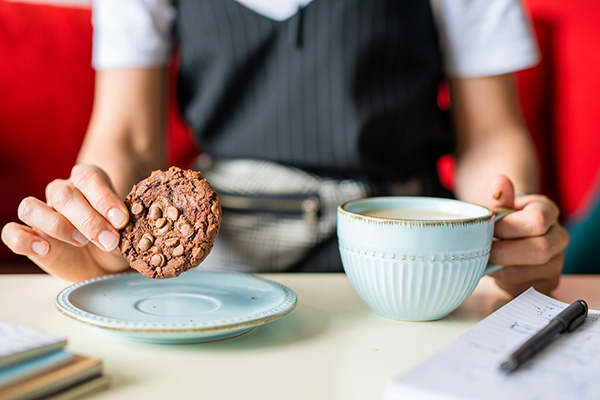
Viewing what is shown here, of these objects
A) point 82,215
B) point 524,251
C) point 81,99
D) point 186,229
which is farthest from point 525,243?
point 81,99

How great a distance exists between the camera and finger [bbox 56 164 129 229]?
1.82 feet

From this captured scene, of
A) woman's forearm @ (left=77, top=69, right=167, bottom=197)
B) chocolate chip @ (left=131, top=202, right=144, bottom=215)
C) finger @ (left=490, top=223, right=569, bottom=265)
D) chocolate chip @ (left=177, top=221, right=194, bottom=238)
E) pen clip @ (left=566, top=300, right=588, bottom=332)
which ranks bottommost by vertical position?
pen clip @ (left=566, top=300, right=588, bottom=332)

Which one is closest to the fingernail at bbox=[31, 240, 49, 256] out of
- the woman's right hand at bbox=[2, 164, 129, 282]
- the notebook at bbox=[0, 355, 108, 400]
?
the woman's right hand at bbox=[2, 164, 129, 282]

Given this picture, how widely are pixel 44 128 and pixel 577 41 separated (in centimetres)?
153

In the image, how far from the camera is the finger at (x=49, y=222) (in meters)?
0.60

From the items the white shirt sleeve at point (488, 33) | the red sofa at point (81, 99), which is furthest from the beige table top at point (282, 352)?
the red sofa at point (81, 99)

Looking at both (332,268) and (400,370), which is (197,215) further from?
(332,268)

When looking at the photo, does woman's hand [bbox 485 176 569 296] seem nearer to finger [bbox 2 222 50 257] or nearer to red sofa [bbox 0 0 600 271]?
finger [bbox 2 222 50 257]

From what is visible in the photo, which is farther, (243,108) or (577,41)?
(577,41)

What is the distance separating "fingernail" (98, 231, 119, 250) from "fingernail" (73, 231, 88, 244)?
2.3 inches

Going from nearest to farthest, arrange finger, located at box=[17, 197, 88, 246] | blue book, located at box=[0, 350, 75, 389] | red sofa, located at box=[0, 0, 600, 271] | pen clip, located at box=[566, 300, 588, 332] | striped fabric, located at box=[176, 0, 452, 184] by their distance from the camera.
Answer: blue book, located at box=[0, 350, 75, 389] → pen clip, located at box=[566, 300, 588, 332] → finger, located at box=[17, 197, 88, 246] → striped fabric, located at box=[176, 0, 452, 184] → red sofa, located at box=[0, 0, 600, 271]

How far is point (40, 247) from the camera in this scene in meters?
0.62

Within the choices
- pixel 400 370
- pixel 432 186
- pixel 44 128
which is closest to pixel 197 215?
pixel 400 370

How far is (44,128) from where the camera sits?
1440mm
